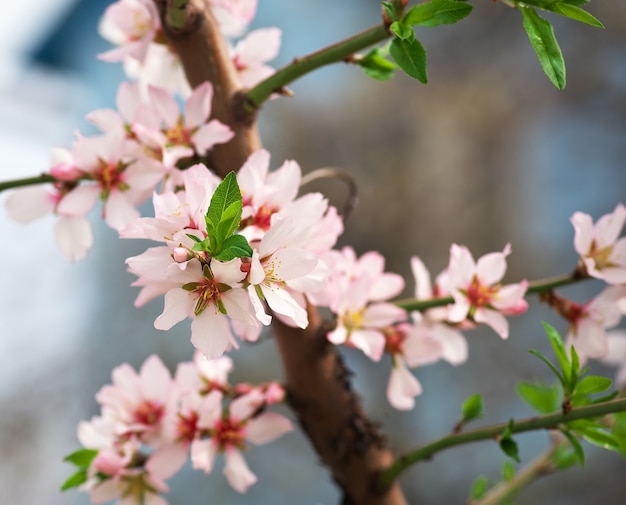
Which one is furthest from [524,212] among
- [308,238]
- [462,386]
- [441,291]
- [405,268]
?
[308,238]

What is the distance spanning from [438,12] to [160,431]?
327mm

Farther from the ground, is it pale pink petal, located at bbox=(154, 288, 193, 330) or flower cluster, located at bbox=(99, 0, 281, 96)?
flower cluster, located at bbox=(99, 0, 281, 96)

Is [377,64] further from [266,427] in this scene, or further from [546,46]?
[266,427]

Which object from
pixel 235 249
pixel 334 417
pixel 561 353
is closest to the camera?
pixel 235 249

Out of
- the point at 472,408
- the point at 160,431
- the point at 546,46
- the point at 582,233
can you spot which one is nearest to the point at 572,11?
the point at 546,46

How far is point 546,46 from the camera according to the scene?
38cm

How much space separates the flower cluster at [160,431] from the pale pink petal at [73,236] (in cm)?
10

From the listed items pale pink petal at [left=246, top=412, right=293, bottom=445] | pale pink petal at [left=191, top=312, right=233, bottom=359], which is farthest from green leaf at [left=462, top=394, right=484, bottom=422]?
pale pink petal at [left=191, top=312, right=233, bottom=359]

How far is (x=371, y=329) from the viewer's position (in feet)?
1.67

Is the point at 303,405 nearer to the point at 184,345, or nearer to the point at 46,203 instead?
the point at 46,203

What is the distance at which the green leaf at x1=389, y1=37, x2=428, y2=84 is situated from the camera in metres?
0.39

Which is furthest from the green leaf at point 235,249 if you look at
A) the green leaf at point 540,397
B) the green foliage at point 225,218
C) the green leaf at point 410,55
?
the green leaf at point 540,397

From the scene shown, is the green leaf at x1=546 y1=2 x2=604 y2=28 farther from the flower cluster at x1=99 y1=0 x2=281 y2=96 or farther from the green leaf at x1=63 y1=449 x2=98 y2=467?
the green leaf at x1=63 y1=449 x2=98 y2=467

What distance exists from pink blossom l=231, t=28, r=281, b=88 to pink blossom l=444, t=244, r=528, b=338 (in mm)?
196
